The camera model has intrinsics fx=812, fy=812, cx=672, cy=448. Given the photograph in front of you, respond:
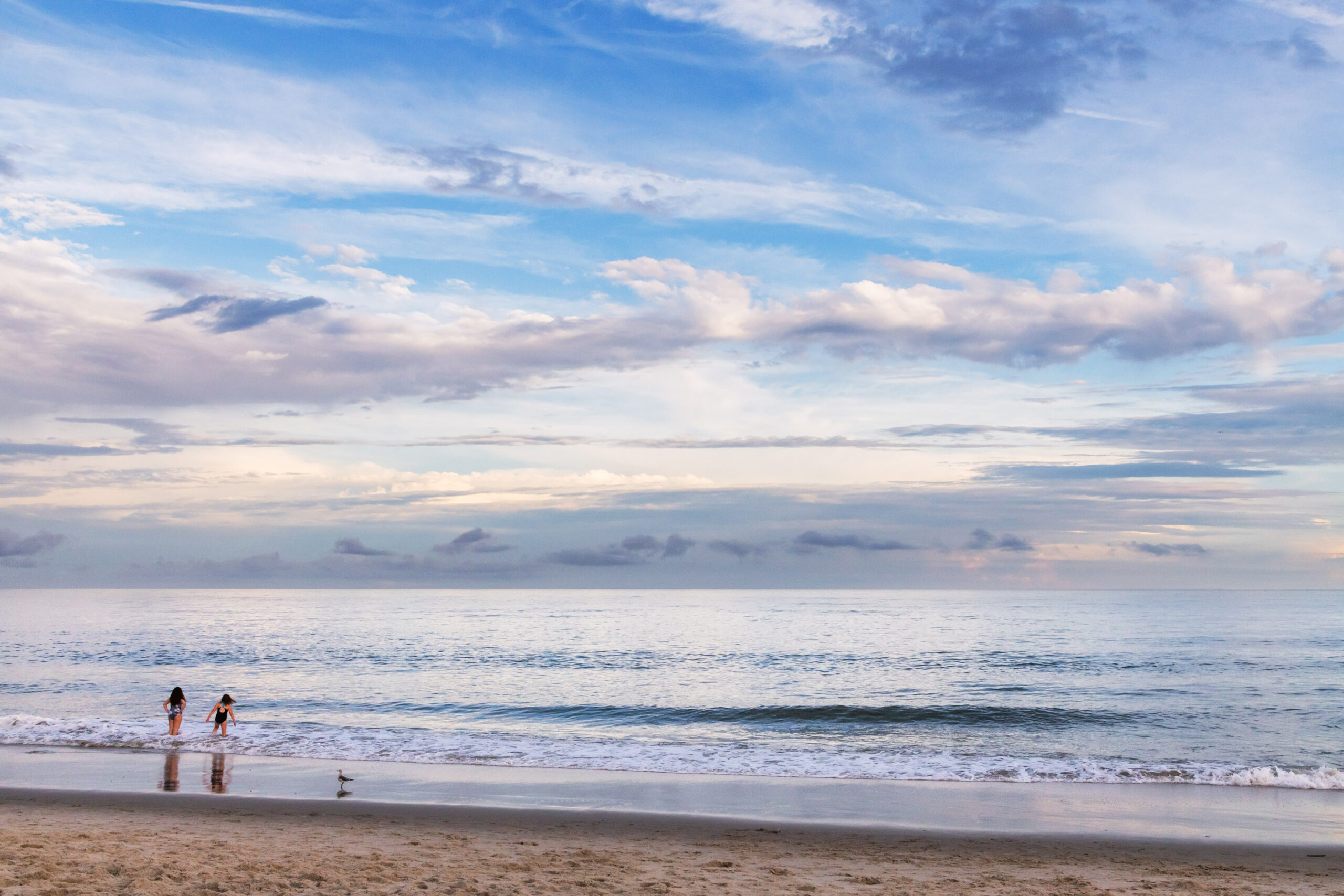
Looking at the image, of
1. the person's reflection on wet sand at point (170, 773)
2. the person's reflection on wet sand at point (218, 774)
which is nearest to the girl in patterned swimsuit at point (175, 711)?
the person's reflection on wet sand at point (170, 773)

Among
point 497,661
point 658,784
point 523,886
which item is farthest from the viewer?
point 497,661

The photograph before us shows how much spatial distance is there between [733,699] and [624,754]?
44.5ft

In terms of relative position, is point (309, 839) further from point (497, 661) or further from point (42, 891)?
point (497, 661)

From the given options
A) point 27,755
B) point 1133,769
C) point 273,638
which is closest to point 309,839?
point 27,755

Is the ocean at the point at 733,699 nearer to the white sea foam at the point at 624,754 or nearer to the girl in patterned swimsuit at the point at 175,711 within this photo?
the white sea foam at the point at 624,754

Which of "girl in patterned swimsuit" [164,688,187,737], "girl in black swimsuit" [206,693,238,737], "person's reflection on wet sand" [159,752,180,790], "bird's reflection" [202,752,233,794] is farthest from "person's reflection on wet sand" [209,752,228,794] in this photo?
"girl in patterned swimsuit" [164,688,187,737]

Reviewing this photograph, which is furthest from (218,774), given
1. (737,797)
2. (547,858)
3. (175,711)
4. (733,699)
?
(733,699)

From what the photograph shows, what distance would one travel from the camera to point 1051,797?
18.4 m

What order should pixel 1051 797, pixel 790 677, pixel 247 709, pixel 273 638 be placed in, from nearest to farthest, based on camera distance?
pixel 1051 797
pixel 247 709
pixel 790 677
pixel 273 638

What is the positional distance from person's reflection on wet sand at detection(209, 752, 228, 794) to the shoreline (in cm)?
8

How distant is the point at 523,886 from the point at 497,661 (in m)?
42.5

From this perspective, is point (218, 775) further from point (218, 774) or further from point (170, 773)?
point (170, 773)

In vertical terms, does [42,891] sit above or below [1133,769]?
above

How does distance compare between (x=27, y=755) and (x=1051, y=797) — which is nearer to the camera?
(x=1051, y=797)
